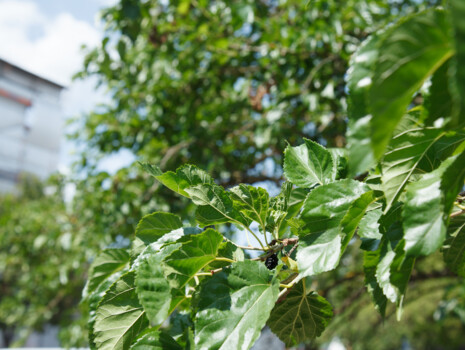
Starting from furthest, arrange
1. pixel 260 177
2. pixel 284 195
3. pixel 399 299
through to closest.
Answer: pixel 260 177, pixel 284 195, pixel 399 299

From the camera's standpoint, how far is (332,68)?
1896 mm

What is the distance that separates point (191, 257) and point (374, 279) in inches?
6.9

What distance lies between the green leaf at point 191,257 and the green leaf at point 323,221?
0.26 ft

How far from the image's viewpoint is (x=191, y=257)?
0.38m

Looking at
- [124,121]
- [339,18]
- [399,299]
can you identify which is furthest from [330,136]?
[399,299]

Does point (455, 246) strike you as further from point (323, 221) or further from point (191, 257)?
point (191, 257)

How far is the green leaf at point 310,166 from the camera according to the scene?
457 millimetres

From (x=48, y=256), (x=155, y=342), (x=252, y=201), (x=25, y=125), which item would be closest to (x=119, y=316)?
Result: (x=155, y=342)

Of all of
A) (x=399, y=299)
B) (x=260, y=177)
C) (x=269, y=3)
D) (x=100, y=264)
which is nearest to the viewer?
(x=399, y=299)

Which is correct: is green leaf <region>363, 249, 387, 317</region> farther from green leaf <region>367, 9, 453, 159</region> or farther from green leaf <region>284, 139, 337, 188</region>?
green leaf <region>367, 9, 453, 159</region>

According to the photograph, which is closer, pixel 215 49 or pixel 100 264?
pixel 100 264

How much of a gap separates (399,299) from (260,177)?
1.90 metres

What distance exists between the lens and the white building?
1764 cm

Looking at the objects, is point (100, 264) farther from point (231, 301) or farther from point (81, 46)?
point (81, 46)
